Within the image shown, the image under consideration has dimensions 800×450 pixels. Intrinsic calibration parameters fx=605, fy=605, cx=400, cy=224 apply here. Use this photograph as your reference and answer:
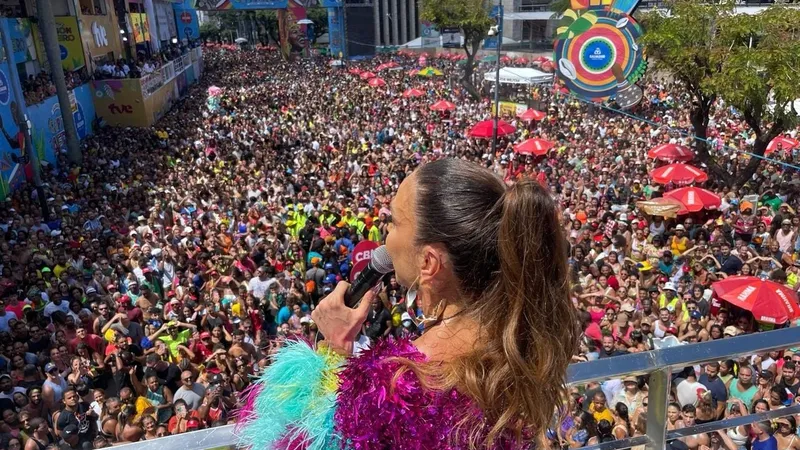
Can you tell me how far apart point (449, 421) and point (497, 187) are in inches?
16.6

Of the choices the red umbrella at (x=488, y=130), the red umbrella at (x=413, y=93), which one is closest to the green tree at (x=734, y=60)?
the red umbrella at (x=488, y=130)

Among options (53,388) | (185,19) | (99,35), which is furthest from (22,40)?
(185,19)

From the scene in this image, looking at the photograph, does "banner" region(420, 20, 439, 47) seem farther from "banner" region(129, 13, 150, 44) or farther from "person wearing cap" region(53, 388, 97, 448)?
"person wearing cap" region(53, 388, 97, 448)

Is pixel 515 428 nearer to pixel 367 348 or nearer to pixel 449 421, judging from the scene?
pixel 449 421

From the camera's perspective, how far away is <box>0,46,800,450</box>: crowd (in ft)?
14.7

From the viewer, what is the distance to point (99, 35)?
24172 millimetres

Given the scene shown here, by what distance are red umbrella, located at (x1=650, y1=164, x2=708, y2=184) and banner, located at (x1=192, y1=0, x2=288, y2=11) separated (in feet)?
121

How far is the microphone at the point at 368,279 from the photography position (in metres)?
1.23

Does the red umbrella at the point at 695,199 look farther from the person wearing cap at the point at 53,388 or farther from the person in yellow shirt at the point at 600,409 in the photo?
the person wearing cap at the point at 53,388

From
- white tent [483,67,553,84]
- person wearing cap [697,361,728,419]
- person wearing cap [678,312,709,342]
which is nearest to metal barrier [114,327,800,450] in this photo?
person wearing cap [697,361,728,419]

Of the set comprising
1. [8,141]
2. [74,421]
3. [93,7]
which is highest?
[93,7]

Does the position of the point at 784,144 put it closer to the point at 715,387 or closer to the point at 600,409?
the point at 715,387

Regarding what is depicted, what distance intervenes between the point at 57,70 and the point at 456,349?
18.6 meters

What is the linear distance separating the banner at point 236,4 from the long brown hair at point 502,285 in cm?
4399
